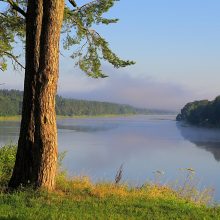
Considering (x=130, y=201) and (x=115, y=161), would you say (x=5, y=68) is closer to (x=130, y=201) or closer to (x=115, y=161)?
(x=130, y=201)

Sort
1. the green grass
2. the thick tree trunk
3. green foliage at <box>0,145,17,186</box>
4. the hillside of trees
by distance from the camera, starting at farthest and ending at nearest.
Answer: the hillside of trees → green foliage at <box>0,145,17,186</box> → the thick tree trunk → the green grass

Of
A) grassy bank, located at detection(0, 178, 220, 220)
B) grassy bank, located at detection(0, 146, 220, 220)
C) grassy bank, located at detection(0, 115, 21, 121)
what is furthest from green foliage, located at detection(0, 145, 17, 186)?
grassy bank, located at detection(0, 115, 21, 121)

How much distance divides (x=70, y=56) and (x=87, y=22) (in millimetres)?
1447

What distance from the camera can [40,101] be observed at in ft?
37.1

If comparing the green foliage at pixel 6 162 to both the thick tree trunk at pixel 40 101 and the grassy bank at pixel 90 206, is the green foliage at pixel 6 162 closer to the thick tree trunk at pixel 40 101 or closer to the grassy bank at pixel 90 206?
the thick tree trunk at pixel 40 101

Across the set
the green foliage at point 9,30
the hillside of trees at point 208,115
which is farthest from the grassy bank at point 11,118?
the green foliage at point 9,30

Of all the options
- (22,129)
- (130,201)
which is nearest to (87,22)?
(22,129)

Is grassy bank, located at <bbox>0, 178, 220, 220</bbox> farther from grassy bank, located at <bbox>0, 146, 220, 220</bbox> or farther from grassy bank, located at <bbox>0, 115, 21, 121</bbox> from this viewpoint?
grassy bank, located at <bbox>0, 115, 21, 121</bbox>

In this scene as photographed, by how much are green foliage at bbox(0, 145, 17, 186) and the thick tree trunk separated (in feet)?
6.38

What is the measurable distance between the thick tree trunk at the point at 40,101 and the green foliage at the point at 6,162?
1.94 m

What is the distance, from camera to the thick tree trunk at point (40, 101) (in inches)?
440

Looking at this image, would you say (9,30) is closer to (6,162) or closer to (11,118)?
(6,162)

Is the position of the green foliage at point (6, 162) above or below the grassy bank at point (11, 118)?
above

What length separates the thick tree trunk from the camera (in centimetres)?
1117
